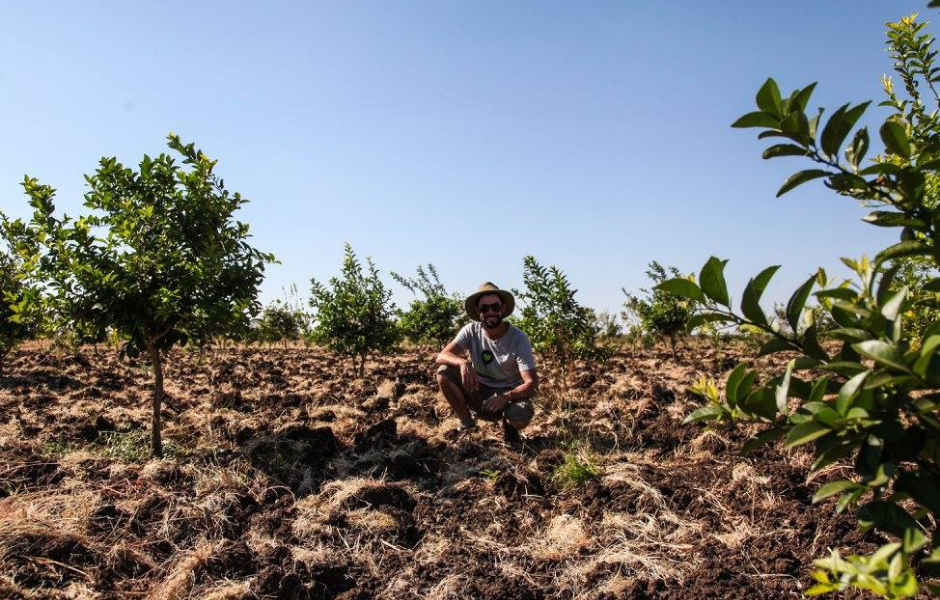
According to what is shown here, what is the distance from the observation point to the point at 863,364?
1083 millimetres

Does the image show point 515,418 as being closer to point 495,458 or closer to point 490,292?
point 495,458

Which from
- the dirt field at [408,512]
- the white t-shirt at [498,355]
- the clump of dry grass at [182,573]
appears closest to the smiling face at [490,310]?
the white t-shirt at [498,355]

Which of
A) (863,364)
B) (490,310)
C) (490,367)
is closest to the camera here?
(863,364)

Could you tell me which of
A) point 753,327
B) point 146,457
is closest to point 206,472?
point 146,457

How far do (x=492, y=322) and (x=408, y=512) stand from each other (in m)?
2.18

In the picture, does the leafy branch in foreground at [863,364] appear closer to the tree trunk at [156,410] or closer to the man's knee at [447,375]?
the man's knee at [447,375]

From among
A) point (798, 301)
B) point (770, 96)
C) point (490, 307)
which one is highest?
point (490, 307)

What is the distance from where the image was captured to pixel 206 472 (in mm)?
4609

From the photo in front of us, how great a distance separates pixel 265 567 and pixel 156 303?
281cm

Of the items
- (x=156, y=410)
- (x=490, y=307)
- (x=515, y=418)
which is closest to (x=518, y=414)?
(x=515, y=418)

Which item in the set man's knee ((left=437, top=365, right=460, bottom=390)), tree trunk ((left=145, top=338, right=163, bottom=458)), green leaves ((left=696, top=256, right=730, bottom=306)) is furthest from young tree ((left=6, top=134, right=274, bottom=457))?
green leaves ((left=696, top=256, right=730, bottom=306))

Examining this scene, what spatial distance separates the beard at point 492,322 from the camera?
5.75 m

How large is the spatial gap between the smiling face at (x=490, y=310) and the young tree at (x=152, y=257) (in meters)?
2.04

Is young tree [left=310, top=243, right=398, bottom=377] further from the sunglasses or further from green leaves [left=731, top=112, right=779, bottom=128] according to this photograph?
green leaves [left=731, top=112, right=779, bottom=128]
